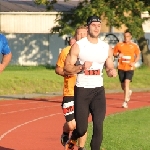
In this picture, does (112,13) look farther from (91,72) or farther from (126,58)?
(91,72)

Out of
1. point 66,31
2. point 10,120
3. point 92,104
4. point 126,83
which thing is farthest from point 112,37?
point 92,104

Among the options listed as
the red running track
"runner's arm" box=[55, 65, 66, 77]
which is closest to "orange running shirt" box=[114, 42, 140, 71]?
the red running track

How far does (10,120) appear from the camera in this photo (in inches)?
709

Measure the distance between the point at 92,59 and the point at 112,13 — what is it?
86.1 ft

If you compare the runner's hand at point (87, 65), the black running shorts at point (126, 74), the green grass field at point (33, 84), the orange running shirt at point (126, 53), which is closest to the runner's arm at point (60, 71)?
the runner's hand at point (87, 65)

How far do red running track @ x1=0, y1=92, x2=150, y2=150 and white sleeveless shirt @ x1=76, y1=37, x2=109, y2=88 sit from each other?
7.43 feet

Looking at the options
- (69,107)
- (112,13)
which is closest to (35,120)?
(69,107)

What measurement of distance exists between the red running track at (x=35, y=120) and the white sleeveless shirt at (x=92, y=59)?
2264 millimetres

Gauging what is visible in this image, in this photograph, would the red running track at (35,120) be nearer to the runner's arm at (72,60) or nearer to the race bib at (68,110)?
the race bib at (68,110)

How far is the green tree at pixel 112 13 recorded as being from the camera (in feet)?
120

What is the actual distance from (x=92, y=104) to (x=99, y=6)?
25.9 metres

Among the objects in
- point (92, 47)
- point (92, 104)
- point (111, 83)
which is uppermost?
point (92, 47)

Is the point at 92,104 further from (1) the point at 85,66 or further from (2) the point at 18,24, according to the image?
(2) the point at 18,24

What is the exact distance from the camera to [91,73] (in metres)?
10.9
